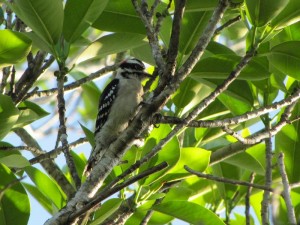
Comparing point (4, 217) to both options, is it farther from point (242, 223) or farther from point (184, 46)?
point (242, 223)

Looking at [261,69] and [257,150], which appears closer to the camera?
[261,69]

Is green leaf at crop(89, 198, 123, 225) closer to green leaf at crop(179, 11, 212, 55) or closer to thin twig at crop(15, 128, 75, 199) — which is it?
thin twig at crop(15, 128, 75, 199)

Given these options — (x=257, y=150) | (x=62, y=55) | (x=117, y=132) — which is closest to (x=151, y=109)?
(x=62, y=55)

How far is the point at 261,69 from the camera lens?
3824 millimetres

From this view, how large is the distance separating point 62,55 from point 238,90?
1.17 meters

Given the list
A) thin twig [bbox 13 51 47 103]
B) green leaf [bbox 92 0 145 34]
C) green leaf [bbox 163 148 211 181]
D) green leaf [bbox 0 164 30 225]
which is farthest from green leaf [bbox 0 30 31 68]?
green leaf [bbox 163 148 211 181]

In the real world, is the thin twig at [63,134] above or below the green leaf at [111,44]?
below

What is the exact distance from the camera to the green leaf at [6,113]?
373 centimetres

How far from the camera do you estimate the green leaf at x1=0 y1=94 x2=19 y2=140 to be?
147 inches

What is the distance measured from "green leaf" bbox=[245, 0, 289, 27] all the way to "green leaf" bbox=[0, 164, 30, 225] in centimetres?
164

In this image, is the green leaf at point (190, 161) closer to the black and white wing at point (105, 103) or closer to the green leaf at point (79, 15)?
the green leaf at point (79, 15)

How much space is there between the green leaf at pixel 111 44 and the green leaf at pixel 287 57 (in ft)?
3.00

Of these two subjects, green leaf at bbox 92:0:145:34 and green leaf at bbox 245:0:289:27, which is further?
green leaf at bbox 92:0:145:34

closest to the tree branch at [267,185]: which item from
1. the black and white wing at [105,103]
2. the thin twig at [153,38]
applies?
the thin twig at [153,38]
